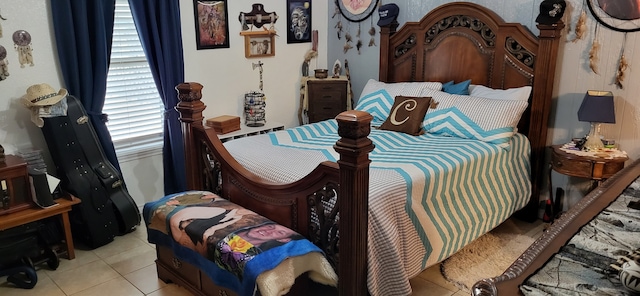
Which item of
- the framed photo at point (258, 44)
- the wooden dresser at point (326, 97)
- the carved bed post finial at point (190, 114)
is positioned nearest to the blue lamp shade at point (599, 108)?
the wooden dresser at point (326, 97)

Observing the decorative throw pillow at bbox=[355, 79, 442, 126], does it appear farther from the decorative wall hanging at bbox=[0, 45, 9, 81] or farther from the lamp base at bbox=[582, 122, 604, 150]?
the decorative wall hanging at bbox=[0, 45, 9, 81]

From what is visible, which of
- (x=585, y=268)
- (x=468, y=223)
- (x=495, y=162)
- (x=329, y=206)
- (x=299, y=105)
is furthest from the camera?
(x=299, y=105)

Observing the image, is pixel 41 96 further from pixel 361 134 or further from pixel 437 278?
pixel 437 278

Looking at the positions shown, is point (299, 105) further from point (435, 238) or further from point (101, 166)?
point (435, 238)

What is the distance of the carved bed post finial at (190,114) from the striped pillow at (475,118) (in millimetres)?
1617

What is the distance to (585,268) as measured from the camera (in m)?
1.51

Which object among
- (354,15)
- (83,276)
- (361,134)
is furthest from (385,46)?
(83,276)

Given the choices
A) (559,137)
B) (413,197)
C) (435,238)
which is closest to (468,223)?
(435,238)

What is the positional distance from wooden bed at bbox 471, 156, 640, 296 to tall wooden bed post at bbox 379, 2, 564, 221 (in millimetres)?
1150

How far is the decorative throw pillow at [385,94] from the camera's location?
386 centimetres

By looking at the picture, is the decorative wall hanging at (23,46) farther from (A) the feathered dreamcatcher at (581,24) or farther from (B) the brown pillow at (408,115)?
(A) the feathered dreamcatcher at (581,24)

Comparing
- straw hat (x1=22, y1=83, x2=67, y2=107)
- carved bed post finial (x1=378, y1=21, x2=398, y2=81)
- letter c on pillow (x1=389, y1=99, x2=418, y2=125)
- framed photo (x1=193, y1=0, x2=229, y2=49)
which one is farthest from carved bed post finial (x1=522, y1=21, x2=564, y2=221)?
straw hat (x1=22, y1=83, x2=67, y2=107)

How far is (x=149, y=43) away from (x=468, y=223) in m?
2.60

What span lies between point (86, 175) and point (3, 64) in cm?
85
